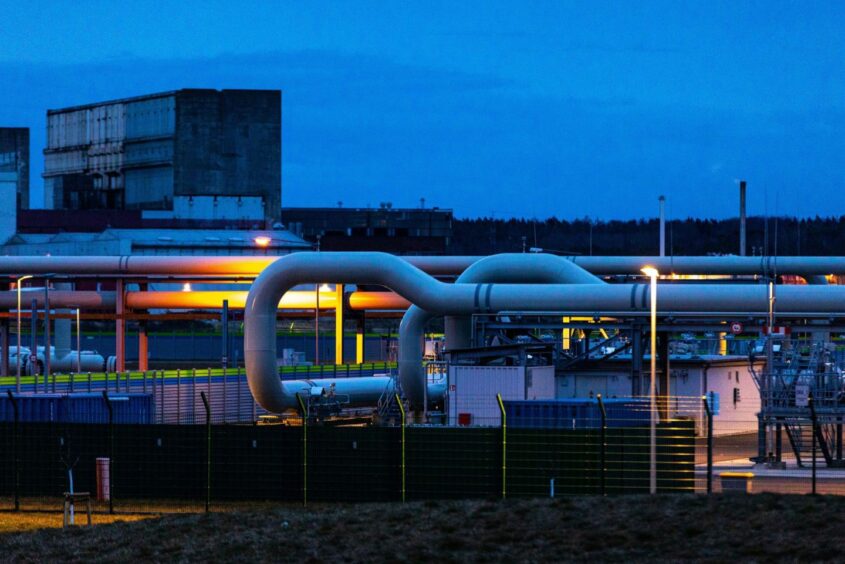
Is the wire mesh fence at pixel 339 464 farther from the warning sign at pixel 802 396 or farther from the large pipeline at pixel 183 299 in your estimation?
the large pipeline at pixel 183 299

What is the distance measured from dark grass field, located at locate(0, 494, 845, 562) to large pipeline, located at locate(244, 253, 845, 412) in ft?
74.1

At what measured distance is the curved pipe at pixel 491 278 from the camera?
5572 cm

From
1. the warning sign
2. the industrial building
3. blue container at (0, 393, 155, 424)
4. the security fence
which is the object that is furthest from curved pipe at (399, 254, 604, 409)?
the industrial building

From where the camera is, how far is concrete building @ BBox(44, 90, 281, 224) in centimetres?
12888

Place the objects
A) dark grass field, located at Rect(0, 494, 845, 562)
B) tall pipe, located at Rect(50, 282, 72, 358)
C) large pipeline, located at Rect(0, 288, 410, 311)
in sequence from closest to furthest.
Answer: dark grass field, located at Rect(0, 494, 845, 562) < large pipeline, located at Rect(0, 288, 410, 311) < tall pipe, located at Rect(50, 282, 72, 358)

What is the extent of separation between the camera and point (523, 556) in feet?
80.3

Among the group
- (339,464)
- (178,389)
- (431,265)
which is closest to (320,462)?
(339,464)

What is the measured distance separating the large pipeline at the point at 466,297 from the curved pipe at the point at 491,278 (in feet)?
9.86

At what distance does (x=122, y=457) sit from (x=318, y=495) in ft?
16.9

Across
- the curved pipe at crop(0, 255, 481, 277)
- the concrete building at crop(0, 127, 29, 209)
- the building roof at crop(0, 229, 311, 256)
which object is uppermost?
the concrete building at crop(0, 127, 29, 209)

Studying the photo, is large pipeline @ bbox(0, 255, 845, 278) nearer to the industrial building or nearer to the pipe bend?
the pipe bend

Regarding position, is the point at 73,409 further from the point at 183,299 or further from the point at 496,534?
the point at 183,299

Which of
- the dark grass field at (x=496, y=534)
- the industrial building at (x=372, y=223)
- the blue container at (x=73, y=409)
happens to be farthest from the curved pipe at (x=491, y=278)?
the industrial building at (x=372, y=223)

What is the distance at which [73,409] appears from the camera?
4528 cm
